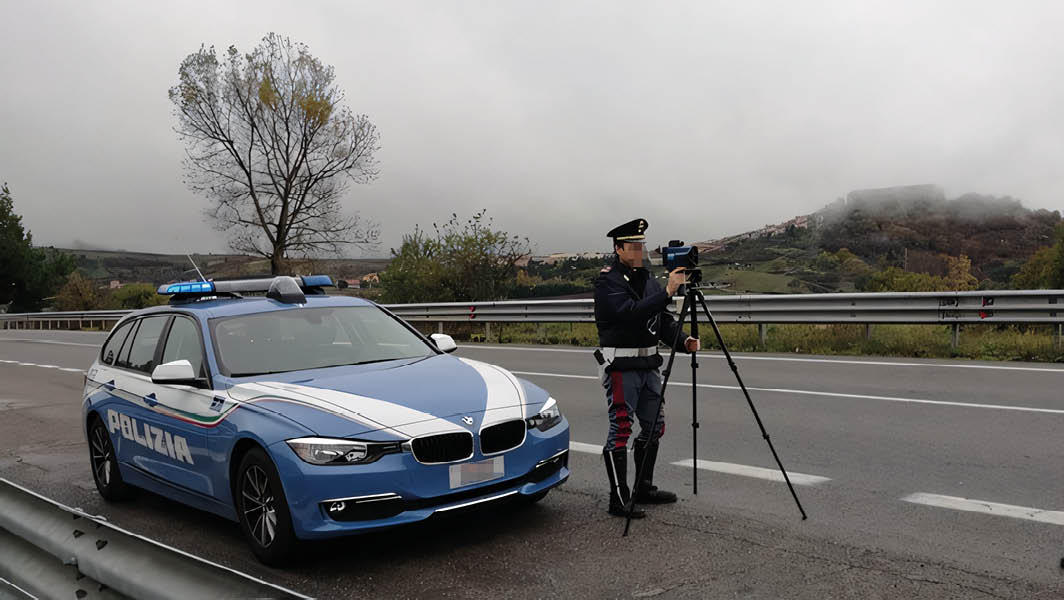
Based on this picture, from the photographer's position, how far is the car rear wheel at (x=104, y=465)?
249 inches

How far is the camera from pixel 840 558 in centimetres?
445

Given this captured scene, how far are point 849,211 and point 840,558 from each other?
1658 centimetres

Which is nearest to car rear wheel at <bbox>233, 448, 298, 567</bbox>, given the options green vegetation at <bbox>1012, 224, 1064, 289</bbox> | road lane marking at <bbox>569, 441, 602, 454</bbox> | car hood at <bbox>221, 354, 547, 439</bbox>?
car hood at <bbox>221, 354, 547, 439</bbox>

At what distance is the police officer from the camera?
5387 mm

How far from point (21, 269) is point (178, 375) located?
8298 cm

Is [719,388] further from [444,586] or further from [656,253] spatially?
[444,586]

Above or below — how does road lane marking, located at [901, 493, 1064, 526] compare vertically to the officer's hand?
below

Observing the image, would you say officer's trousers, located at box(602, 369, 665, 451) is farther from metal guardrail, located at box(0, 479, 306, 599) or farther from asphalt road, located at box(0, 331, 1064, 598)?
metal guardrail, located at box(0, 479, 306, 599)

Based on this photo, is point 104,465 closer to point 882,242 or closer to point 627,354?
point 627,354

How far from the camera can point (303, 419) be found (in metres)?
4.58

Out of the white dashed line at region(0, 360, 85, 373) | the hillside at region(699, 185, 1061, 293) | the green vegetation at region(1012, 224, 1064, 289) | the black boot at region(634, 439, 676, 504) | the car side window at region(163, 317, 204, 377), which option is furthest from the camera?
the green vegetation at region(1012, 224, 1064, 289)

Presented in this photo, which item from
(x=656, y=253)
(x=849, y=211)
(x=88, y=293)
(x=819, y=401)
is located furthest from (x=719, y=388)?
(x=88, y=293)

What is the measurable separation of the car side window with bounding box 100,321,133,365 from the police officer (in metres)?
3.80

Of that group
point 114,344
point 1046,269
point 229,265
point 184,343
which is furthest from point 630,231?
point 229,265
